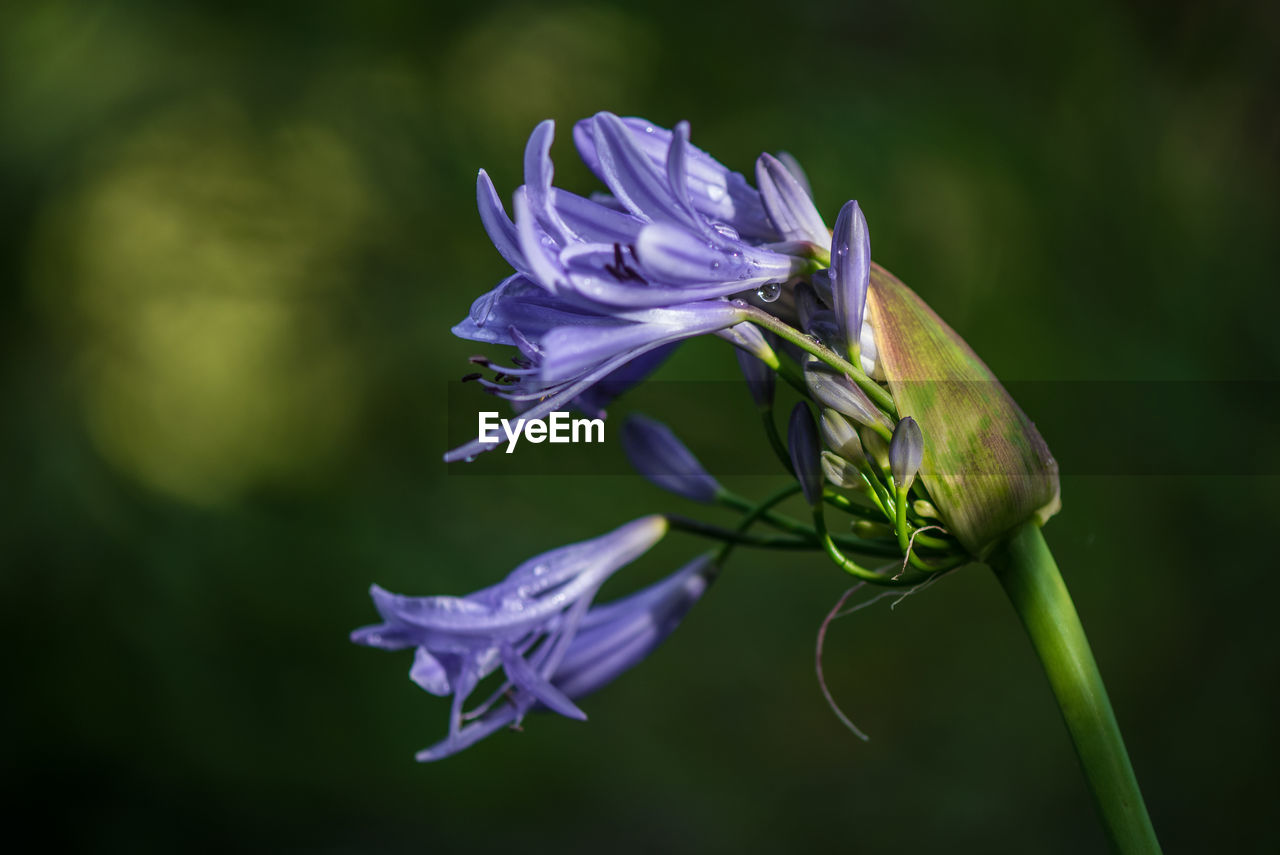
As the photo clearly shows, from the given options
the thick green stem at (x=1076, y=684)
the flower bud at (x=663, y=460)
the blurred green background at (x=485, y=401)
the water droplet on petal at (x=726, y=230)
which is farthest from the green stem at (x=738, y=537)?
the blurred green background at (x=485, y=401)

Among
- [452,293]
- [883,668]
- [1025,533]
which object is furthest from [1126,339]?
[1025,533]

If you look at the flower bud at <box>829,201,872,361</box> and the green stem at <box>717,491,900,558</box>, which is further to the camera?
the green stem at <box>717,491,900,558</box>

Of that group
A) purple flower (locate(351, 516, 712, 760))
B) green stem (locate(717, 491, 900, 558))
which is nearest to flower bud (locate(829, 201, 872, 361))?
green stem (locate(717, 491, 900, 558))

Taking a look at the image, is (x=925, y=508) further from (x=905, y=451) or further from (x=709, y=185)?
(x=709, y=185)

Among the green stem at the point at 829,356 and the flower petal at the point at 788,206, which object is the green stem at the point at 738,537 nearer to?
the green stem at the point at 829,356

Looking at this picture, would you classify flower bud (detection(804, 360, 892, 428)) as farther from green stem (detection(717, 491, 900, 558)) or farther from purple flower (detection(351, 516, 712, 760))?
purple flower (detection(351, 516, 712, 760))

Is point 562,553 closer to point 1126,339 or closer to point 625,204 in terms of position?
point 625,204

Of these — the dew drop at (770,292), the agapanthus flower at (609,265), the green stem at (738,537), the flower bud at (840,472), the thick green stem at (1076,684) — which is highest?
the agapanthus flower at (609,265)
